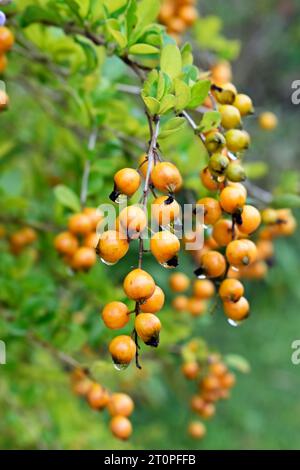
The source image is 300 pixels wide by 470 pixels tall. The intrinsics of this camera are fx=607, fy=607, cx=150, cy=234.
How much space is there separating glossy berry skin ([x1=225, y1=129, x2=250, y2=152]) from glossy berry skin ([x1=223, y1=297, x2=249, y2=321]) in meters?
0.18

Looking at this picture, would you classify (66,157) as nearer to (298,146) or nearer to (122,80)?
(122,80)

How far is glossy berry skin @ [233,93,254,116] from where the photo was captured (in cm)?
79

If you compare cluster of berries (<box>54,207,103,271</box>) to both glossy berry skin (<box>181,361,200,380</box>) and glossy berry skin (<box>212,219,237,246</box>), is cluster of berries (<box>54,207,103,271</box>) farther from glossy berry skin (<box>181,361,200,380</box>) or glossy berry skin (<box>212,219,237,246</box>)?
glossy berry skin (<box>181,361,200,380</box>)

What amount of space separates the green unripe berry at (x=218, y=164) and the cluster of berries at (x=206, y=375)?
74cm

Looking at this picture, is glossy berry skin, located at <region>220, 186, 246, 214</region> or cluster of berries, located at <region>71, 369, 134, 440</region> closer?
glossy berry skin, located at <region>220, 186, 246, 214</region>

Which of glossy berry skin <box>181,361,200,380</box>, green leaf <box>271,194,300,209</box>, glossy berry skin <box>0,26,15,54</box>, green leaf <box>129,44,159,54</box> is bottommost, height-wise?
glossy berry skin <box>181,361,200,380</box>

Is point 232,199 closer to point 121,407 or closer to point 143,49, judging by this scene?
point 143,49

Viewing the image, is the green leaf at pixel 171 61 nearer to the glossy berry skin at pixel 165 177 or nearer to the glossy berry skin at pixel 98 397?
the glossy berry skin at pixel 165 177

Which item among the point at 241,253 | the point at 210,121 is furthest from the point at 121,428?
the point at 210,121

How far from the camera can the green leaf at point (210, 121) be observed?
73 centimetres

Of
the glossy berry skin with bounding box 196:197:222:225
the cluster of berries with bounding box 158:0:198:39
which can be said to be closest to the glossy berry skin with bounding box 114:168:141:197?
the glossy berry skin with bounding box 196:197:222:225

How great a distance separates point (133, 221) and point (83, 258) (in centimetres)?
43

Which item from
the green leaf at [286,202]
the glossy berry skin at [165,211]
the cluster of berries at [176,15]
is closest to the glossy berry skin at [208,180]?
the glossy berry skin at [165,211]
